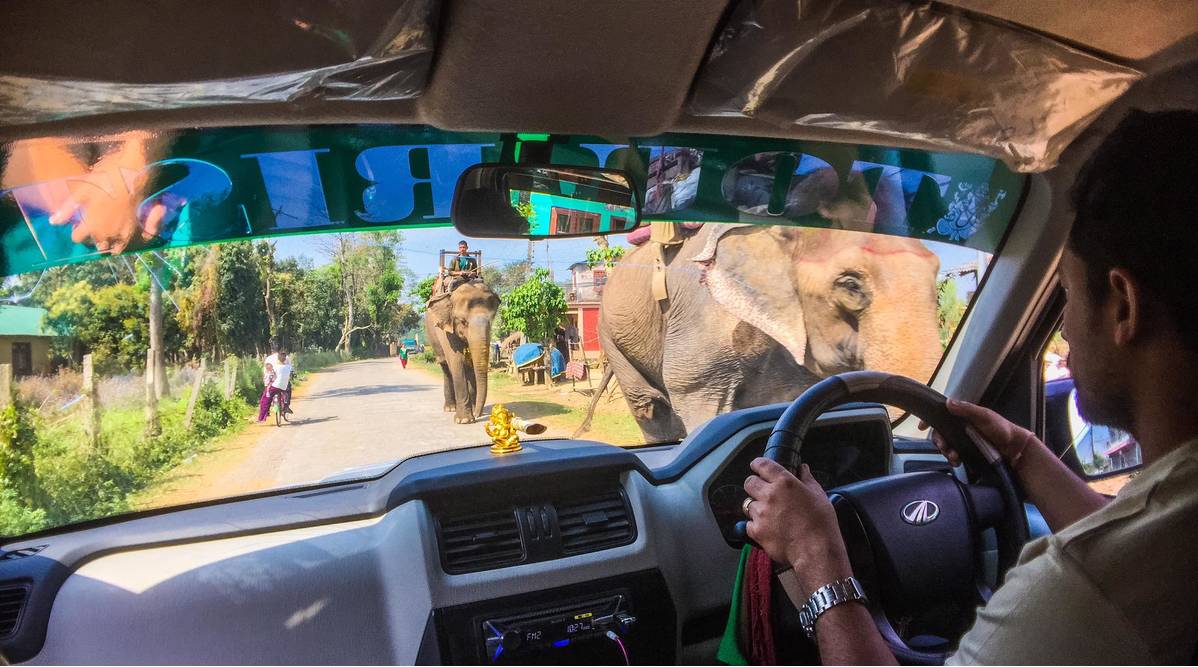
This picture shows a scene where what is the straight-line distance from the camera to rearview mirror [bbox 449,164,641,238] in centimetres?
263

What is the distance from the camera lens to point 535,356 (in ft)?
A: 15.6

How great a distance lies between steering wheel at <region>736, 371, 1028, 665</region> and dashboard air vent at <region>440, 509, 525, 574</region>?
42.8 inches

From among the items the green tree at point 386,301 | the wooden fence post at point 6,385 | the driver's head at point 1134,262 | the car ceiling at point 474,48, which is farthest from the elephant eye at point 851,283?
the wooden fence post at point 6,385

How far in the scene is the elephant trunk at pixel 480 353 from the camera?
4.30m

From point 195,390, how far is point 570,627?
2093 millimetres

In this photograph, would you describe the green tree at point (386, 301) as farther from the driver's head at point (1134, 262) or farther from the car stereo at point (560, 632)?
the driver's head at point (1134, 262)

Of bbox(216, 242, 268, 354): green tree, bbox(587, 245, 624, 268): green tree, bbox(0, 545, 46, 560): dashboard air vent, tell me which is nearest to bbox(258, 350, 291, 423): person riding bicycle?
bbox(216, 242, 268, 354): green tree

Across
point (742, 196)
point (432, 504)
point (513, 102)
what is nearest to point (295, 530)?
point (432, 504)

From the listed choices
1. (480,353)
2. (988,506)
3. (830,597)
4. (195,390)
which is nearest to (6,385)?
(195,390)

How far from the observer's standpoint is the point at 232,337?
12.5ft

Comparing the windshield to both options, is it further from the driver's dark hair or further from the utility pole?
the driver's dark hair

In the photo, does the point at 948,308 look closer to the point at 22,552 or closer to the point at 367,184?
the point at 367,184

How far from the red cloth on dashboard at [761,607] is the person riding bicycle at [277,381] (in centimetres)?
254

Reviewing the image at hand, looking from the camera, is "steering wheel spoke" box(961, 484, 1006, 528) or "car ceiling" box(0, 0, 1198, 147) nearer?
"car ceiling" box(0, 0, 1198, 147)
